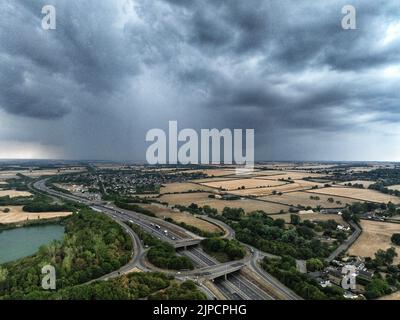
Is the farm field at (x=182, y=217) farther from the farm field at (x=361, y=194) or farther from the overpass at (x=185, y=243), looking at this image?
the farm field at (x=361, y=194)

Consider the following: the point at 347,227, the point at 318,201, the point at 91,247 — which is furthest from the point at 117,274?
the point at 318,201

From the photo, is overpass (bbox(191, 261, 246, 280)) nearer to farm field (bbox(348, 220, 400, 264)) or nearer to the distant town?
the distant town

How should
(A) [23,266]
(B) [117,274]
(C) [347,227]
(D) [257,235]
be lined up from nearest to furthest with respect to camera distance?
(B) [117,274] → (A) [23,266] → (D) [257,235] → (C) [347,227]

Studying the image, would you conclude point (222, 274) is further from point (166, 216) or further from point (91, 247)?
point (166, 216)

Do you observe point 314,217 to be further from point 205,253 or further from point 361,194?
point 361,194

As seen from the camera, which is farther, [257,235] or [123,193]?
[123,193]

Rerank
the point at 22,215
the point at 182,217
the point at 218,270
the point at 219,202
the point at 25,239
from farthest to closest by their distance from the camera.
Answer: the point at 219,202 → the point at 22,215 → the point at 182,217 → the point at 25,239 → the point at 218,270

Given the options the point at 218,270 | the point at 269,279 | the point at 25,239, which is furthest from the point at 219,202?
the point at 269,279

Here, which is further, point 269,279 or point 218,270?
point 218,270
